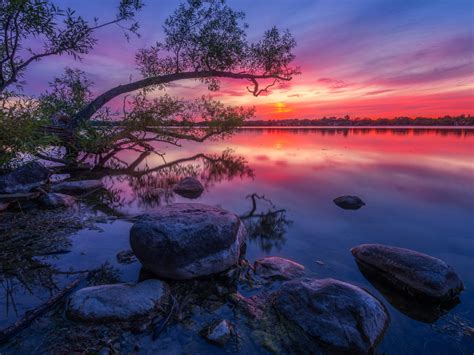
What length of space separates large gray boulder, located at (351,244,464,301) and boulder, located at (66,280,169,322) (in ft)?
13.4

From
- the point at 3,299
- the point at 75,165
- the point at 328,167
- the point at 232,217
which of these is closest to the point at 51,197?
the point at 3,299

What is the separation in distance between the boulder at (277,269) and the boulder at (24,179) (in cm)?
862

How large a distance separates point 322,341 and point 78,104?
17774 millimetres

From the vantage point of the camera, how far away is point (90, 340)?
2959 millimetres

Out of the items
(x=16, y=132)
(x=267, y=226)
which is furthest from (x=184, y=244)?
(x=16, y=132)

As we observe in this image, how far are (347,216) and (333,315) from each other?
18.7 ft

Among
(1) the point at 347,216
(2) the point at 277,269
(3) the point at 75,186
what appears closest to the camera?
(2) the point at 277,269

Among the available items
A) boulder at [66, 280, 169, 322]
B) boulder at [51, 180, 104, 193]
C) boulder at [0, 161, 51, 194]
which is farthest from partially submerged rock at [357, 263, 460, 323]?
boulder at [51, 180, 104, 193]

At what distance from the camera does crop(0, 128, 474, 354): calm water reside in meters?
3.62

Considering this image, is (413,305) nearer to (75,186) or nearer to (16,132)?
(16,132)

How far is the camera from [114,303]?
3359 millimetres

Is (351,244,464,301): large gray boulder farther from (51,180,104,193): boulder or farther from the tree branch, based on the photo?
the tree branch

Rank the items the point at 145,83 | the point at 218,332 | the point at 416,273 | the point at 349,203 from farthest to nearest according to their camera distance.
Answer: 1. the point at 145,83
2. the point at 349,203
3. the point at 416,273
4. the point at 218,332

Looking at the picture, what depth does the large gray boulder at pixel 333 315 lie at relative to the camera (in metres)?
3.02
